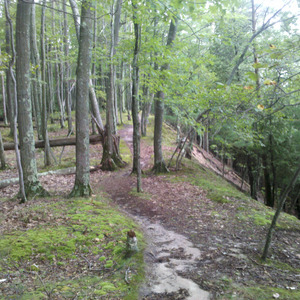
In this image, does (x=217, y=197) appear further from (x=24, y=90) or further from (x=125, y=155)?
(x=125, y=155)

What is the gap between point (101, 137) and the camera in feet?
41.0

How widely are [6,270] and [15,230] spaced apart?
1452 mm

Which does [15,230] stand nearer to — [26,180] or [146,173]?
[26,180]

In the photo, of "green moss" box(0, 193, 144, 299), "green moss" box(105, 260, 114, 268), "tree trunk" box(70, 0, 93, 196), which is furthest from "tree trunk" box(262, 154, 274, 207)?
"green moss" box(105, 260, 114, 268)

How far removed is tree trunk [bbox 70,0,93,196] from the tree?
53.6 inches

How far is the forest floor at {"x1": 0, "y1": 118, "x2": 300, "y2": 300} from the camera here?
10.3 ft

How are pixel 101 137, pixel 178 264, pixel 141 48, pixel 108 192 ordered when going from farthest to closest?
pixel 101 137 → pixel 108 192 → pixel 141 48 → pixel 178 264

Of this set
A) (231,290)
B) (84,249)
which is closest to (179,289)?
(231,290)

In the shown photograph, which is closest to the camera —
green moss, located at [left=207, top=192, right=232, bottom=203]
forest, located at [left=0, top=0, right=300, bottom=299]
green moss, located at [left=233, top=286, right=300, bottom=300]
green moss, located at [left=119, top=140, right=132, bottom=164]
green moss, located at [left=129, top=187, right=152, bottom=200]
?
green moss, located at [left=233, top=286, right=300, bottom=300]

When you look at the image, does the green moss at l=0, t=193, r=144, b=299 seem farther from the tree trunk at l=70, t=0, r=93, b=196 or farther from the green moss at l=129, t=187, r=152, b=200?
the green moss at l=129, t=187, r=152, b=200

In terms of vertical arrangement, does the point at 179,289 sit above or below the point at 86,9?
below

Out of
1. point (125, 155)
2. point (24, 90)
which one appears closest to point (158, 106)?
point (125, 155)

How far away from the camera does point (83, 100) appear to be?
673cm

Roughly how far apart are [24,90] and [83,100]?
1.64 meters
